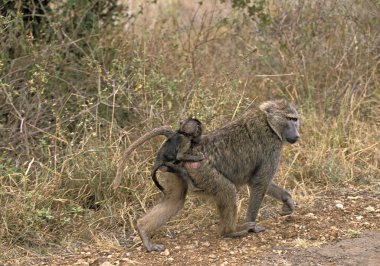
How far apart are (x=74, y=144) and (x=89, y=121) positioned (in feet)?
0.88

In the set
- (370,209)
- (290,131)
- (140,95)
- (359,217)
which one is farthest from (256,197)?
(140,95)

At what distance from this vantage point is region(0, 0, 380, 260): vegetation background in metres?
5.86

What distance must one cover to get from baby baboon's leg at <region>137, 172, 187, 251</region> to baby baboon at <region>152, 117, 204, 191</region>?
0.14m

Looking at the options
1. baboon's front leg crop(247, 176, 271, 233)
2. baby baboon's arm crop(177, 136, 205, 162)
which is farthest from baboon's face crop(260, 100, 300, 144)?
baby baboon's arm crop(177, 136, 205, 162)

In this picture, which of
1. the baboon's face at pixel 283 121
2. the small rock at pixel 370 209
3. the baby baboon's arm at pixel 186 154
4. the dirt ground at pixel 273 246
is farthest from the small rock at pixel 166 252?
the small rock at pixel 370 209

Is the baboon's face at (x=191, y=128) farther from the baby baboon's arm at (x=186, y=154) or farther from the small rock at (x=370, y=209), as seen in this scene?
the small rock at (x=370, y=209)

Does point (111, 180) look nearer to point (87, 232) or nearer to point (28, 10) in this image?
point (87, 232)

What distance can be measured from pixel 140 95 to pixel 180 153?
180cm

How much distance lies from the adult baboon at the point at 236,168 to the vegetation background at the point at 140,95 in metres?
0.46

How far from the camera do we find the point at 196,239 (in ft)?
18.1

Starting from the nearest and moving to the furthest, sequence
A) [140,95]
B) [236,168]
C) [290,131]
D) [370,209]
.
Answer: [236,168]
[290,131]
[370,209]
[140,95]

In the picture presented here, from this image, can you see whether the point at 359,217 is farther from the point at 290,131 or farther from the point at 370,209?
the point at 290,131

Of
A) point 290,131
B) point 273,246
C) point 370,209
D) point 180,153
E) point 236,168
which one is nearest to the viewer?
point 180,153

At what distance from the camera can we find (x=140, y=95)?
6859 millimetres
